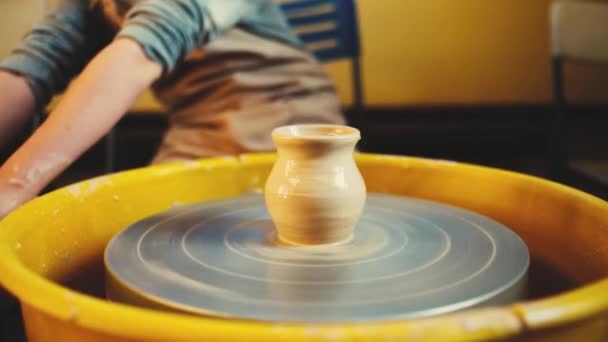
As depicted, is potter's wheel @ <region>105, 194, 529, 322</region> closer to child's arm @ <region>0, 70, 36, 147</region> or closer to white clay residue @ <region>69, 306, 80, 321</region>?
white clay residue @ <region>69, 306, 80, 321</region>

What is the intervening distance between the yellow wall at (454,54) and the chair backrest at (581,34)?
85 centimetres

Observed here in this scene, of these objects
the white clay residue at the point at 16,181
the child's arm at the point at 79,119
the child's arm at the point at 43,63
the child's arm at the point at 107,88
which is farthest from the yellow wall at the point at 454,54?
the white clay residue at the point at 16,181

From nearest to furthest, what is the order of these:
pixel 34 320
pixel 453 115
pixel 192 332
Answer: pixel 192 332 → pixel 34 320 → pixel 453 115

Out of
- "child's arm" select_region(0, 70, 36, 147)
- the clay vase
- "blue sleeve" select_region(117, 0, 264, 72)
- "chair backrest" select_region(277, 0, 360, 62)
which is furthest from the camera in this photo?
"chair backrest" select_region(277, 0, 360, 62)

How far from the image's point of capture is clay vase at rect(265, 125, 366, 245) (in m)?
0.57

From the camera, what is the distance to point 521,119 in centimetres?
261

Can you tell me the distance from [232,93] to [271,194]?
20.5 inches

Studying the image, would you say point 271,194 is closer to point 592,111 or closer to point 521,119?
point 521,119

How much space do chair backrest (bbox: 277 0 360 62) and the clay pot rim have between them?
2.99 ft

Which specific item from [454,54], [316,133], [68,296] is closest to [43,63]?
[316,133]

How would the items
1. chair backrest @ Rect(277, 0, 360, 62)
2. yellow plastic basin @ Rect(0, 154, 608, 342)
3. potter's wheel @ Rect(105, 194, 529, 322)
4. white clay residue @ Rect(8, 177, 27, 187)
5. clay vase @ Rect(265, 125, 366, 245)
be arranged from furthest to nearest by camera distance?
chair backrest @ Rect(277, 0, 360, 62) < white clay residue @ Rect(8, 177, 27, 187) < clay vase @ Rect(265, 125, 366, 245) < potter's wheel @ Rect(105, 194, 529, 322) < yellow plastic basin @ Rect(0, 154, 608, 342)

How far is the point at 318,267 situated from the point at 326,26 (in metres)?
1.07

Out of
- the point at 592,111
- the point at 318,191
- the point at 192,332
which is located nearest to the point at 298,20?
the point at 318,191

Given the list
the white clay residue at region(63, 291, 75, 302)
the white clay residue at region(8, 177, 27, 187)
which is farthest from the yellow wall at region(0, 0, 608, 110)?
the white clay residue at region(63, 291, 75, 302)
